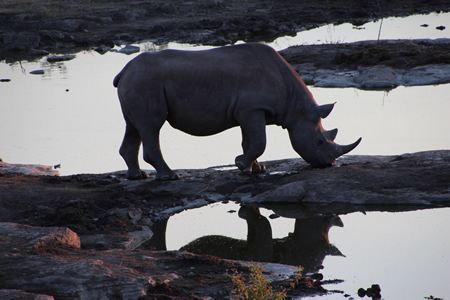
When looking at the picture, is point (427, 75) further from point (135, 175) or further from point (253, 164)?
point (135, 175)

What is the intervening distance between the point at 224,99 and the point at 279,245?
2.57 metres

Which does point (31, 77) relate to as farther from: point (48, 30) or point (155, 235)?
point (155, 235)

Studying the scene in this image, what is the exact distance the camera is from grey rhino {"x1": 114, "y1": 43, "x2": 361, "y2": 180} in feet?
32.7

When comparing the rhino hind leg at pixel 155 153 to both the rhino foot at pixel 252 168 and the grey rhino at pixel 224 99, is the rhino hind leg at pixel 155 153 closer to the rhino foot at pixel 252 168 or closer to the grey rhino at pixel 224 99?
the grey rhino at pixel 224 99

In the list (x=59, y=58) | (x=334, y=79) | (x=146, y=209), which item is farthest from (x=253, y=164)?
(x=59, y=58)

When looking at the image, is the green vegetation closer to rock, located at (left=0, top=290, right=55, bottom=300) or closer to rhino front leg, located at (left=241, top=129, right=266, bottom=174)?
rock, located at (left=0, top=290, right=55, bottom=300)

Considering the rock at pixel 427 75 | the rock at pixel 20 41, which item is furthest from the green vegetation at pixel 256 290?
the rock at pixel 20 41

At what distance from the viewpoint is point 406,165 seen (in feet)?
33.5

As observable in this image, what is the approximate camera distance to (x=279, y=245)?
834 centimetres

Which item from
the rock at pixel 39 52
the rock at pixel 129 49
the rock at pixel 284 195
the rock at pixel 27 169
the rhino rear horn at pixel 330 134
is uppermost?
the rock at pixel 129 49

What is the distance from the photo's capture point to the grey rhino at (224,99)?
997cm

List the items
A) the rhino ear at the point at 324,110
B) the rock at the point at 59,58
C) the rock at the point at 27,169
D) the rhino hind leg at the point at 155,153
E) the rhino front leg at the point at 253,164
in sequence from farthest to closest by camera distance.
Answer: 1. the rock at the point at 59,58
2. the rock at the point at 27,169
3. the rhino front leg at the point at 253,164
4. the rhino ear at the point at 324,110
5. the rhino hind leg at the point at 155,153

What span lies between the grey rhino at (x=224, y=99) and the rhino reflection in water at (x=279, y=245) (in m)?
1.47

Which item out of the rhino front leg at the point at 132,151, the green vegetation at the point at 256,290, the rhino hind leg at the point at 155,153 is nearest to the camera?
the green vegetation at the point at 256,290
